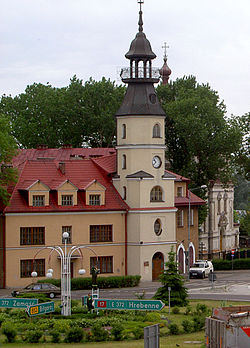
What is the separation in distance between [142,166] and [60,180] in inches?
267

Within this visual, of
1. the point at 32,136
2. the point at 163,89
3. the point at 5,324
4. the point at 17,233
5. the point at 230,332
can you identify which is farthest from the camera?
the point at 32,136

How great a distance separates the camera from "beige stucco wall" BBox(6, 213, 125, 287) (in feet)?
230

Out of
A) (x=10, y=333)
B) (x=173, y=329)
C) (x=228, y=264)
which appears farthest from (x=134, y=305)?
(x=228, y=264)

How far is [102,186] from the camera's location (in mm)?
74188

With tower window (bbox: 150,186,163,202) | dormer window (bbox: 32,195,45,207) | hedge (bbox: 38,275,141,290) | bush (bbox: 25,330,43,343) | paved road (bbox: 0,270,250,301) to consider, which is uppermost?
tower window (bbox: 150,186,163,202)

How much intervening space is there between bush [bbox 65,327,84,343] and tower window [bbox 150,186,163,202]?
34.8 metres

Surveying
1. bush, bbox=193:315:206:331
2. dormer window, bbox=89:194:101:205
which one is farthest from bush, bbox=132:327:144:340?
dormer window, bbox=89:194:101:205

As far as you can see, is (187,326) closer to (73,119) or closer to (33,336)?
(33,336)

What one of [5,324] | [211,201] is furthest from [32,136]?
[5,324]

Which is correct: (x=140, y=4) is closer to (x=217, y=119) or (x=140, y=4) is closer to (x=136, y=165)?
(x=136, y=165)

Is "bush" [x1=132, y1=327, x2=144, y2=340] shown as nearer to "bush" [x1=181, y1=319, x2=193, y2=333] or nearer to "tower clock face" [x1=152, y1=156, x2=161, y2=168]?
"bush" [x1=181, y1=319, x2=193, y2=333]

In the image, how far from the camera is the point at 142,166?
74.7 m

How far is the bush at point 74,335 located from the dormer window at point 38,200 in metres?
31.1

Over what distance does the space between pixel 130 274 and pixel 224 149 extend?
2429cm
